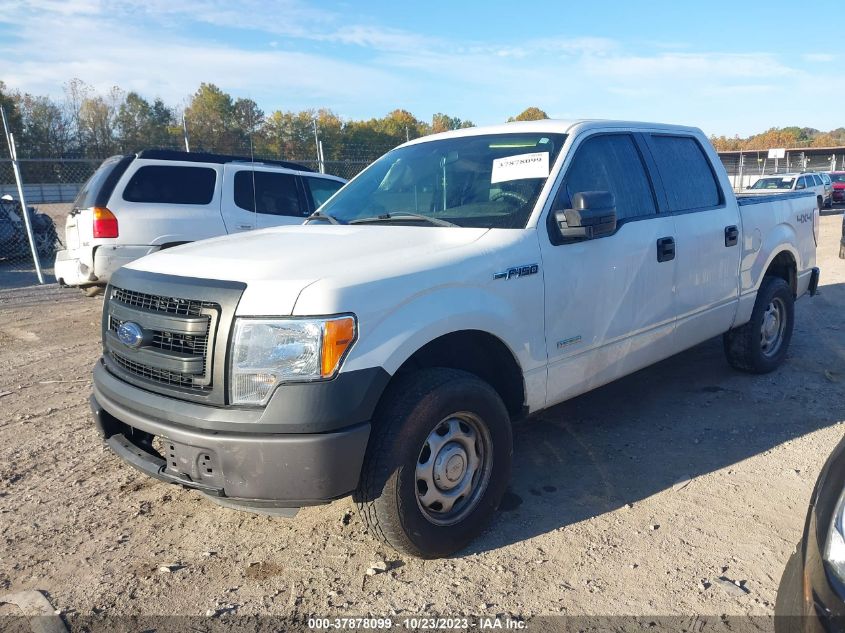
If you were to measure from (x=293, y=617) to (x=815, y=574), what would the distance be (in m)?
1.85

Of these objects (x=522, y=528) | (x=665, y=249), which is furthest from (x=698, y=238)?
(x=522, y=528)

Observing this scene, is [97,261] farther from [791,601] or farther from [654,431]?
[791,601]

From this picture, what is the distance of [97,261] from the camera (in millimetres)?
7230

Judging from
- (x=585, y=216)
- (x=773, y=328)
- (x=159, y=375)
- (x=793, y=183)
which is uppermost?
(x=793, y=183)

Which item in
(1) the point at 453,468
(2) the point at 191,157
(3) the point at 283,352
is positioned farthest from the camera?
(2) the point at 191,157

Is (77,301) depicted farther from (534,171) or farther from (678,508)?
(678,508)

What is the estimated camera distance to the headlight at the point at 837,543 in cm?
165

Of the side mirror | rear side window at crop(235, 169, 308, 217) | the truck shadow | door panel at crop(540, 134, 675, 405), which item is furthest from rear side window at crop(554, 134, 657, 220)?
rear side window at crop(235, 169, 308, 217)

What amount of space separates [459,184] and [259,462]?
197 centimetres

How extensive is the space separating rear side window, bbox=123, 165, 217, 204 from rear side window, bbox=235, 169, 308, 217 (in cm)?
39

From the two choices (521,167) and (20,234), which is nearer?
(521,167)

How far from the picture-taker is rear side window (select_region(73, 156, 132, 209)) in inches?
289

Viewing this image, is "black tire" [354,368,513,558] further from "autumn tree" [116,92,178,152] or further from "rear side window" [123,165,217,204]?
"autumn tree" [116,92,178,152]

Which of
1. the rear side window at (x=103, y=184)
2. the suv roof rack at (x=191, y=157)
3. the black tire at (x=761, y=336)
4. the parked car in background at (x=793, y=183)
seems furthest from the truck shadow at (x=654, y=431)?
the parked car in background at (x=793, y=183)
